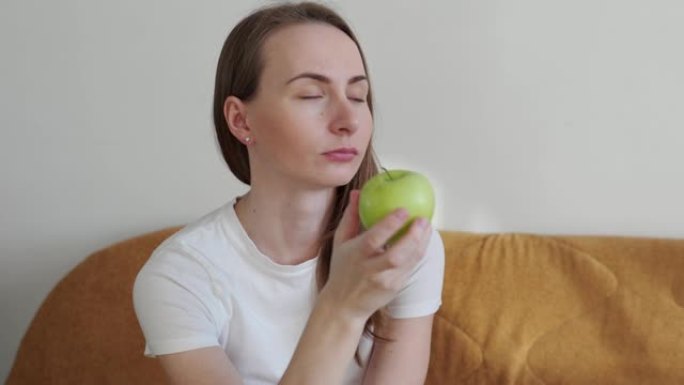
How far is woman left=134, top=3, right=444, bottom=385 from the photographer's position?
970 mm

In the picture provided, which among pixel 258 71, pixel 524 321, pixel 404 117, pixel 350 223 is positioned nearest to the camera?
pixel 350 223

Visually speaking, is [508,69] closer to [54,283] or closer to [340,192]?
[340,192]

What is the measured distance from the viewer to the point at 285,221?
3.53 feet

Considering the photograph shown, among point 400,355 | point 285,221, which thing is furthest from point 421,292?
point 285,221

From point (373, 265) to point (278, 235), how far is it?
333mm

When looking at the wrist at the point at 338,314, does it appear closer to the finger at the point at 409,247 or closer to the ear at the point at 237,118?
the finger at the point at 409,247

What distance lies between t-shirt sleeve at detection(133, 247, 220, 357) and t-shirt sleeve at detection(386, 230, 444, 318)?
10.7 inches

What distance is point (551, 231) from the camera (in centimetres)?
159

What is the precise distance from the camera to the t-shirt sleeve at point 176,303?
986mm

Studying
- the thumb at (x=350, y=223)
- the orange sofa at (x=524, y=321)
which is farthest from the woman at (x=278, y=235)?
the orange sofa at (x=524, y=321)

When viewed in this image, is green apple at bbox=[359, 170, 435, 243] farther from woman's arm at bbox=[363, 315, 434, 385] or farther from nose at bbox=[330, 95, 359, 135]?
woman's arm at bbox=[363, 315, 434, 385]

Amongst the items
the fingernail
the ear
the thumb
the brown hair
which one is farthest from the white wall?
the fingernail

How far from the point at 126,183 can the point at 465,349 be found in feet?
2.94

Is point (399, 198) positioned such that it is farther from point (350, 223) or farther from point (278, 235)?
point (278, 235)
